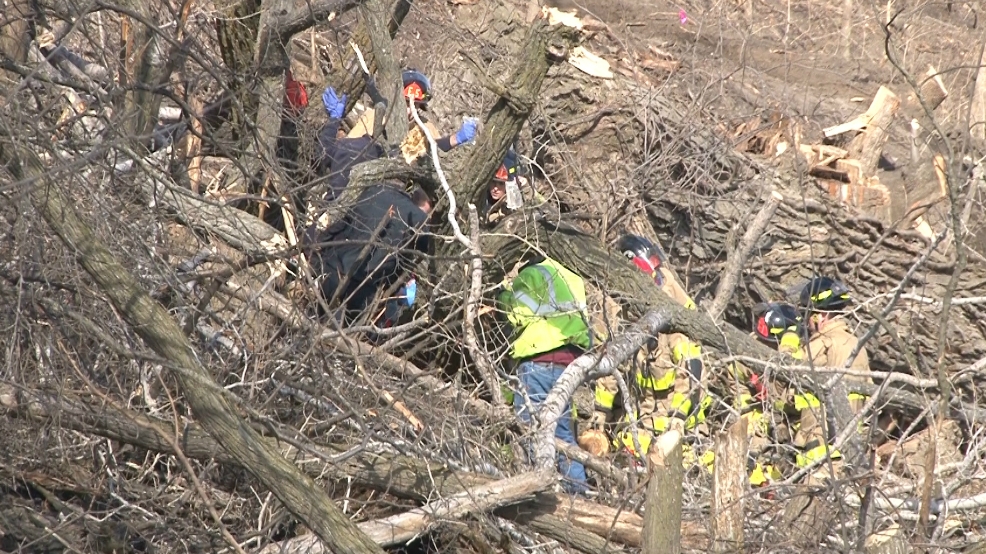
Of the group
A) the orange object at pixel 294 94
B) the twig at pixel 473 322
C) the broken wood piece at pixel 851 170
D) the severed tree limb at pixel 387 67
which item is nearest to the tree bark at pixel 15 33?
the orange object at pixel 294 94

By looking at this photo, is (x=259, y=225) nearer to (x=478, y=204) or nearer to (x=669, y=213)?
(x=478, y=204)

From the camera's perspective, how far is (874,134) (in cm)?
995

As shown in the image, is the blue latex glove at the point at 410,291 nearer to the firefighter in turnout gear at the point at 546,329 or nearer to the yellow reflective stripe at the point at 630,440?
the firefighter in turnout gear at the point at 546,329

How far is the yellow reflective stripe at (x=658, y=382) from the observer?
21.3 feet

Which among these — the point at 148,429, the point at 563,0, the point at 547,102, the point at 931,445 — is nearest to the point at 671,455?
the point at 931,445

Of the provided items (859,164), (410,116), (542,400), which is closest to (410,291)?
(542,400)

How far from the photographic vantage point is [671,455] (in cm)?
372

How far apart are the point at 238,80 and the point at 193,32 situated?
1.25 m

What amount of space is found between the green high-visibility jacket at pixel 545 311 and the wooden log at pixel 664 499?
6.76 ft

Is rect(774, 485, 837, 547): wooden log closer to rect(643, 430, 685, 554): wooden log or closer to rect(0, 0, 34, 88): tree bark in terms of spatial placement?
rect(643, 430, 685, 554): wooden log

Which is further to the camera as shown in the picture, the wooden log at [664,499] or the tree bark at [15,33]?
the tree bark at [15,33]

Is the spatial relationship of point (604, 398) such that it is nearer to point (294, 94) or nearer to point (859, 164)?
point (294, 94)

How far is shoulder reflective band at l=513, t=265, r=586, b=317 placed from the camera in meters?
5.79

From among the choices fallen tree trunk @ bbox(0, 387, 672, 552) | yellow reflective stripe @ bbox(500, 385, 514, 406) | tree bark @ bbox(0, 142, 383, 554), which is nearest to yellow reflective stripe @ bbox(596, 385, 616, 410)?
yellow reflective stripe @ bbox(500, 385, 514, 406)
